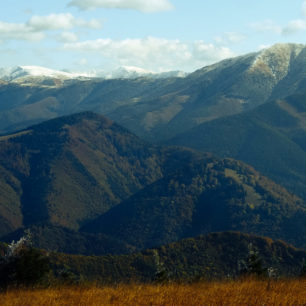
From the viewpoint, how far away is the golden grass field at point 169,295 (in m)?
16.6

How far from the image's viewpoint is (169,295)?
17828 mm

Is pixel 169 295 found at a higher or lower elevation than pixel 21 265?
higher

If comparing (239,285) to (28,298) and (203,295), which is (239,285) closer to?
(203,295)

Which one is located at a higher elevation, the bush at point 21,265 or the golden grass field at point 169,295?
the golden grass field at point 169,295

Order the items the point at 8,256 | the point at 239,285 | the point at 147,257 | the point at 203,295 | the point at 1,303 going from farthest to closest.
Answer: the point at 147,257, the point at 8,256, the point at 239,285, the point at 203,295, the point at 1,303

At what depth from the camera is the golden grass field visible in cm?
1661

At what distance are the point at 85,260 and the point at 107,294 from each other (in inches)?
7330

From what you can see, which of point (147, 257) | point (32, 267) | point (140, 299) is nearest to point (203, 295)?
point (140, 299)

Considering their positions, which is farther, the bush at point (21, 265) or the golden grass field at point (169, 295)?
the bush at point (21, 265)

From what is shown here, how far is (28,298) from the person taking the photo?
17.5 m

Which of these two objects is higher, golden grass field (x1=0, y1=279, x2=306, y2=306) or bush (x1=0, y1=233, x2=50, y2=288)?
golden grass field (x1=0, y1=279, x2=306, y2=306)

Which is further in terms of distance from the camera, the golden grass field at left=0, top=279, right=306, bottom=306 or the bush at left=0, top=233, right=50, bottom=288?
the bush at left=0, top=233, right=50, bottom=288

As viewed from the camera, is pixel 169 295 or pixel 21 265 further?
pixel 21 265

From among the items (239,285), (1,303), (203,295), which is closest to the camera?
(1,303)
